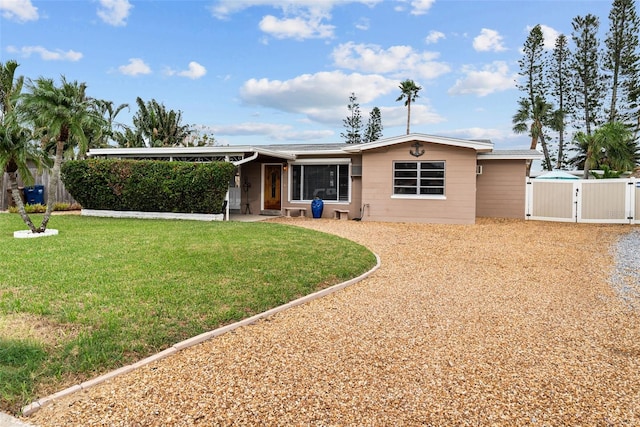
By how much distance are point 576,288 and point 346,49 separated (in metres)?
15.8

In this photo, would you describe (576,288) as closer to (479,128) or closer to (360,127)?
(479,128)

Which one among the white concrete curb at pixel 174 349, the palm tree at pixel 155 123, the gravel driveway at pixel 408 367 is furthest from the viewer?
the palm tree at pixel 155 123

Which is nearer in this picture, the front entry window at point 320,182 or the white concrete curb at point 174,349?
the white concrete curb at point 174,349

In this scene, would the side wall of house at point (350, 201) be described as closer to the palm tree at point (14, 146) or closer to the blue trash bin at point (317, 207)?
the blue trash bin at point (317, 207)

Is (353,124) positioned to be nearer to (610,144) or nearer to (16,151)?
(610,144)

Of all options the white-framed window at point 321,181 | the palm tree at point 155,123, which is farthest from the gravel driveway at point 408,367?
the palm tree at point 155,123

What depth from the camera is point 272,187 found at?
1761 cm

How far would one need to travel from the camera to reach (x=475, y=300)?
18.7ft

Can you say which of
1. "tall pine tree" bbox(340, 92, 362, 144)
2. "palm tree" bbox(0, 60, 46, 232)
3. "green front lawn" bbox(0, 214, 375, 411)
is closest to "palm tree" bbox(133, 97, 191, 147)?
"tall pine tree" bbox(340, 92, 362, 144)

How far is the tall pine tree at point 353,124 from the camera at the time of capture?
128 feet

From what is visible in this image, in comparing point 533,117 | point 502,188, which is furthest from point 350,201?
point 533,117

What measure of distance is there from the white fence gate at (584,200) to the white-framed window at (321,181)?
7.14m

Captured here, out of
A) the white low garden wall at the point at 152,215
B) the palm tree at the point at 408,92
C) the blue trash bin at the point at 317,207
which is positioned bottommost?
the white low garden wall at the point at 152,215

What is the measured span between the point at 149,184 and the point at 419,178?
9.36m
